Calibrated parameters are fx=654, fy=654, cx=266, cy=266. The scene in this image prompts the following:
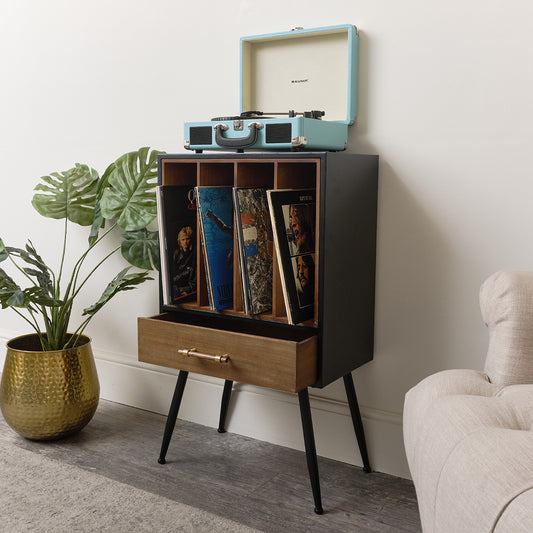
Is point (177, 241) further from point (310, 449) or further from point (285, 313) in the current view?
point (310, 449)

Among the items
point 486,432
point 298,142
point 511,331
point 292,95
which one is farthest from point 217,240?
point 486,432

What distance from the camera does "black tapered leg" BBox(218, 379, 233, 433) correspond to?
2.13 meters

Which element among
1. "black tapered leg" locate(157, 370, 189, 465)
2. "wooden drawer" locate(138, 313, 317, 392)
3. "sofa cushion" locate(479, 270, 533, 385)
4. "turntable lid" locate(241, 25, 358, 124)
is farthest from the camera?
"black tapered leg" locate(157, 370, 189, 465)

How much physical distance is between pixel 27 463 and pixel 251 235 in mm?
956

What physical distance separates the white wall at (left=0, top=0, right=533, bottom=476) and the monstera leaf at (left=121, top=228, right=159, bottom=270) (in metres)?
0.20

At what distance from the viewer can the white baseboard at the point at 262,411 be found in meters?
1.89

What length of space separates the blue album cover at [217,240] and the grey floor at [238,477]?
495 mm

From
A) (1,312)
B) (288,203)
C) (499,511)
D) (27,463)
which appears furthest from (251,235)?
(1,312)

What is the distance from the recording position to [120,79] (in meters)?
2.27

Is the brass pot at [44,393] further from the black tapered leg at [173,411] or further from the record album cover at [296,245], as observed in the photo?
the record album cover at [296,245]

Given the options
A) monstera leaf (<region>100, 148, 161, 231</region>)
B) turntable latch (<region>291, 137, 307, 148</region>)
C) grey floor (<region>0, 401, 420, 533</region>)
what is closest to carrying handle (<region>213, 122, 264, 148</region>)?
turntable latch (<region>291, 137, 307, 148</region>)

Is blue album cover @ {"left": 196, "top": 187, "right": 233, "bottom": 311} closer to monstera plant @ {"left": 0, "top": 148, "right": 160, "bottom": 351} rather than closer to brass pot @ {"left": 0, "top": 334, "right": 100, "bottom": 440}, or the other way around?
monstera plant @ {"left": 0, "top": 148, "right": 160, "bottom": 351}

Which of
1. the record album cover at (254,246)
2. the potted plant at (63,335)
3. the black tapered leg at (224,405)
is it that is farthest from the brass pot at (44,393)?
the record album cover at (254,246)

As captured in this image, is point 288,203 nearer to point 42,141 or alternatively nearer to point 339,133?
point 339,133
